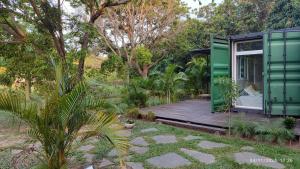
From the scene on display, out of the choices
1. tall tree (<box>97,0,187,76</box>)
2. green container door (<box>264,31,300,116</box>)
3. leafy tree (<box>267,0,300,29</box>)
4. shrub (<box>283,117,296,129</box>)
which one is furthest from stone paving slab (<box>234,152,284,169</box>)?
leafy tree (<box>267,0,300,29</box>)

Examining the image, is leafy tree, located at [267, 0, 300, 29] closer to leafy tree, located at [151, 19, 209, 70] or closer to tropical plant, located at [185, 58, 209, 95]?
leafy tree, located at [151, 19, 209, 70]

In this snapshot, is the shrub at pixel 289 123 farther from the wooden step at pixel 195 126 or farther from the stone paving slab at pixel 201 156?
the stone paving slab at pixel 201 156

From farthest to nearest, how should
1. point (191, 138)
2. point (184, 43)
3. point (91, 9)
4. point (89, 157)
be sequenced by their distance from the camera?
1. point (184, 43)
2. point (91, 9)
3. point (191, 138)
4. point (89, 157)

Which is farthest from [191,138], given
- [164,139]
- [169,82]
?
[169,82]

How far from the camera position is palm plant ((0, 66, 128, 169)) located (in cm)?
272

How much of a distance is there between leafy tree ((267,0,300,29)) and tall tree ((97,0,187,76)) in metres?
5.14

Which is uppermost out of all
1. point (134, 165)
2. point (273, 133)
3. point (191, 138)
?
point (273, 133)

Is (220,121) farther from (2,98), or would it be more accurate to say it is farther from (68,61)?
(2,98)

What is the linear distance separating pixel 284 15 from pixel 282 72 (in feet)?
31.3

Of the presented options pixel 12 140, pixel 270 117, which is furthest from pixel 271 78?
pixel 12 140

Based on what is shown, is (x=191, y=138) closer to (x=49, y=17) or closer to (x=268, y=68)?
(x=268, y=68)

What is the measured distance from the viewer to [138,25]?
1493 centimetres

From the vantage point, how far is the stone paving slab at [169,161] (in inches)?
146

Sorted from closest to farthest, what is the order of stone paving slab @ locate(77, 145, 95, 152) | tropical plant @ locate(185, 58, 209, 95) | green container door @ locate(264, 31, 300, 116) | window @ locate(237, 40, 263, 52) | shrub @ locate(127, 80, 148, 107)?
1. stone paving slab @ locate(77, 145, 95, 152)
2. green container door @ locate(264, 31, 300, 116)
3. window @ locate(237, 40, 263, 52)
4. shrub @ locate(127, 80, 148, 107)
5. tropical plant @ locate(185, 58, 209, 95)
